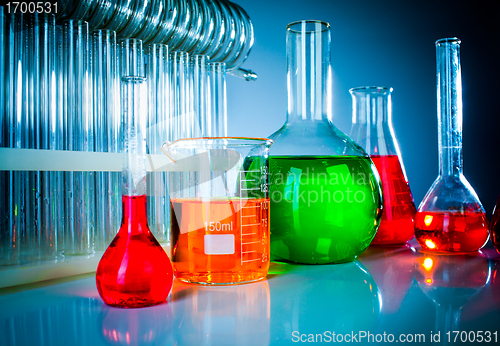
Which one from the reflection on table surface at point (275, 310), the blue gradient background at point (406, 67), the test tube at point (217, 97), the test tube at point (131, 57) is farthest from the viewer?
the blue gradient background at point (406, 67)

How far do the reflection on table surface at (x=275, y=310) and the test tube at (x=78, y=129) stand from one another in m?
0.09

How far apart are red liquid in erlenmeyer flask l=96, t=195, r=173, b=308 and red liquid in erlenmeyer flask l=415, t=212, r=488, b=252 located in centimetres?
60

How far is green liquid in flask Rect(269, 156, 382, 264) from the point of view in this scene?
839 mm

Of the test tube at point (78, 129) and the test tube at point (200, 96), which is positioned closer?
the test tube at point (78, 129)

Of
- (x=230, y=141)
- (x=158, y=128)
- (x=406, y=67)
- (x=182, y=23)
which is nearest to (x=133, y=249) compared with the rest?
(x=230, y=141)

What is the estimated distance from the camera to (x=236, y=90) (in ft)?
5.70

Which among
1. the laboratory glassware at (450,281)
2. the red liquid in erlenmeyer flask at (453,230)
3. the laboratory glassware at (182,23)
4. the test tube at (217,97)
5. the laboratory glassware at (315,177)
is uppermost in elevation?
the laboratory glassware at (182,23)

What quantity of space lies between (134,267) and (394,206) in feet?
2.29

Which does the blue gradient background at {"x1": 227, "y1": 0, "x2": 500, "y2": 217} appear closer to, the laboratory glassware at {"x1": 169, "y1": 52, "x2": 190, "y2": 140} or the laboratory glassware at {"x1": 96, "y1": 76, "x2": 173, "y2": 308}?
the laboratory glassware at {"x1": 169, "y1": 52, "x2": 190, "y2": 140}

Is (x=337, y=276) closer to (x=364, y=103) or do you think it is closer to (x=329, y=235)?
(x=329, y=235)

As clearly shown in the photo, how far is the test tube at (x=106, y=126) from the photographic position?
887mm

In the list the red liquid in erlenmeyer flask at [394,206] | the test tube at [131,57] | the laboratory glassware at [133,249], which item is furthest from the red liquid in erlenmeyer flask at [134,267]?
the red liquid in erlenmeyer flask at [394,206]

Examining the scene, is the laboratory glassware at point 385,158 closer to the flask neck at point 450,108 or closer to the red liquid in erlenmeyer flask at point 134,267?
the flask neck at point 450,108

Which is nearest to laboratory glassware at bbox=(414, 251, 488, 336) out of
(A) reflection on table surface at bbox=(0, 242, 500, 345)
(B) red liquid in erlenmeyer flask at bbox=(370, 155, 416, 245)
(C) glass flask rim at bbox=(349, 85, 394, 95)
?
(A) reflection on table surface at bbox=(0, 242, 500, 345)
